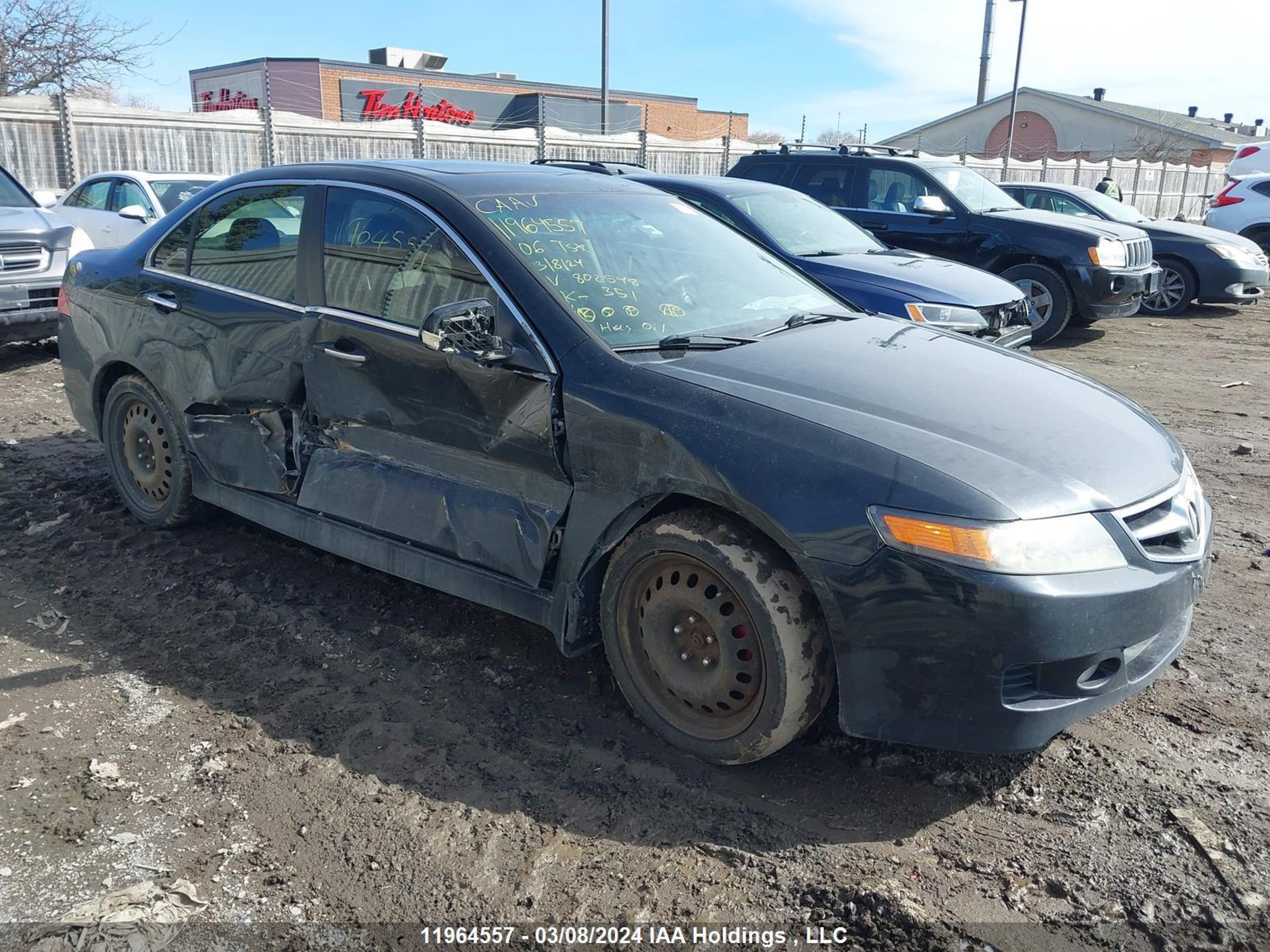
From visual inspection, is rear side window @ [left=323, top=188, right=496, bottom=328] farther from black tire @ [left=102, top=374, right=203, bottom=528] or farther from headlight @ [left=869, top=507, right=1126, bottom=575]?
headlight @ [left=869, top=507, right=1126, bottom=575]

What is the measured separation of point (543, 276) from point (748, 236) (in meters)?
1.42

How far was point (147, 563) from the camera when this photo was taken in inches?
182

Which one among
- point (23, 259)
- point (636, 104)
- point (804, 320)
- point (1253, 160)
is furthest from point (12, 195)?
point (636, 104)

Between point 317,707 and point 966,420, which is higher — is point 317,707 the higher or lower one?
the lower one

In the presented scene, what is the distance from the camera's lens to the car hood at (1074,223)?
10.7 m

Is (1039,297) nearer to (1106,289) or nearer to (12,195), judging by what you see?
(1106,289)

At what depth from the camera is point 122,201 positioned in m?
11.6

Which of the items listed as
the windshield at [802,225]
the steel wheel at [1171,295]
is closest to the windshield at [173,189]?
the windshield at [802,225]

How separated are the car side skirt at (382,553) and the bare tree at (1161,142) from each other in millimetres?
51652

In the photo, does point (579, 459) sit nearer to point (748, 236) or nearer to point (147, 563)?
point (748, 236)

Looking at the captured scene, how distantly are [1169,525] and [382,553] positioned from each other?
2.63 metres

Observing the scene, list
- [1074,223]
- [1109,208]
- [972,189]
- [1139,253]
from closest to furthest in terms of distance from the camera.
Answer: [1074,223], [1139,253], [972,189], [1109,208]

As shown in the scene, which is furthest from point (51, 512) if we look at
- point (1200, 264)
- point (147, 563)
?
point (1200, 264)

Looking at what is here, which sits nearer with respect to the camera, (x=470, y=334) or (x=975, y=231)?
(x=470, y=334)
